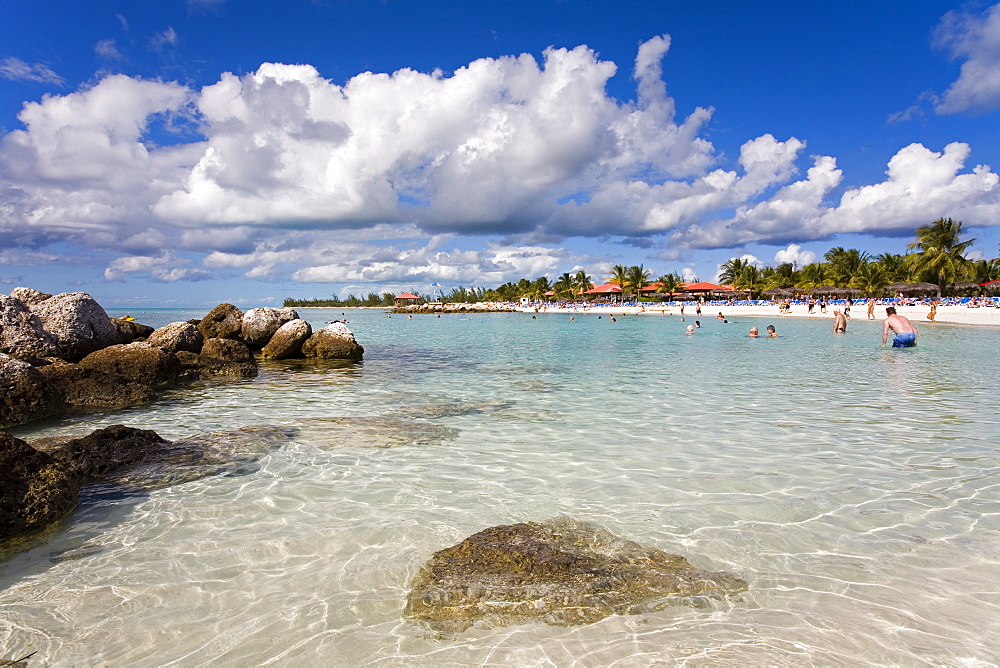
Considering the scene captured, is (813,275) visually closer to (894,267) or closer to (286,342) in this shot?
(894,267)

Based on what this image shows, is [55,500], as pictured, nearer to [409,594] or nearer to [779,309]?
[409,594]

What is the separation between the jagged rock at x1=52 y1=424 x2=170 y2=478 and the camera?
5914mm

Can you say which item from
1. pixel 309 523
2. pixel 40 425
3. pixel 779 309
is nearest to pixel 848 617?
pixel 309 523

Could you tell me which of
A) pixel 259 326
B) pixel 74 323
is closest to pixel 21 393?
pixel 74 323

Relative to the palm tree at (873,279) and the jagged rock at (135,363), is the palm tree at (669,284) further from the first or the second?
the jagged rock at (135,363)

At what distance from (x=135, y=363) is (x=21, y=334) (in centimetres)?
216

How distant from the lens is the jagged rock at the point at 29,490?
4.39 metres

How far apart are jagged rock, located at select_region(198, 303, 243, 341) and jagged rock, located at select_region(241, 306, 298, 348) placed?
1.56ft

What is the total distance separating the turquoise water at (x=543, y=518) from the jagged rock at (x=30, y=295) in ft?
21.6

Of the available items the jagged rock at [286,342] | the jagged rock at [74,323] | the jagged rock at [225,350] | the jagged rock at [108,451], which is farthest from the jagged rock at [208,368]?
the jagged rock at [108,451]

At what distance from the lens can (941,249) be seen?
178 feet

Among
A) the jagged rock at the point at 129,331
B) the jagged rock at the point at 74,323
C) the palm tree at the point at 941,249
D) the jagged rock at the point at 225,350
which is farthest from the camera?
the palm tree at the point at 941,249

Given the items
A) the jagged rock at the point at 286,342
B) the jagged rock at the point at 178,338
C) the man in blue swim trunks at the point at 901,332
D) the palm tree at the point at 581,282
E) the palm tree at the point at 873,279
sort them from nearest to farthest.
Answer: the jagged rock at the point at 178,338 → the jagged rock at the point at 286,342 → the man in blue swim trunks at the point at 901,332 → the palm tree at the point at 873,279 → the palm tree at the point at 581,282

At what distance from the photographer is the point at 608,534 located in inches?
174
